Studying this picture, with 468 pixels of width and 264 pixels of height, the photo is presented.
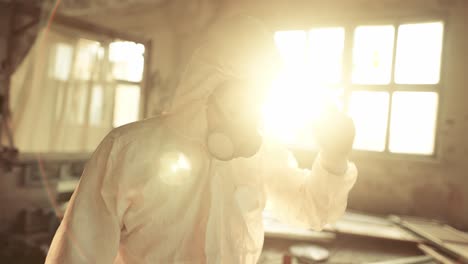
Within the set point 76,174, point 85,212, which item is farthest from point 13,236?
point 85,212

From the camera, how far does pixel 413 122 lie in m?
3.20

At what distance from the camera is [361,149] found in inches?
133

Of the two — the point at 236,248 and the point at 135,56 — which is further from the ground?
the point at 135,56

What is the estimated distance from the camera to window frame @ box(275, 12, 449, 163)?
9.93 feet

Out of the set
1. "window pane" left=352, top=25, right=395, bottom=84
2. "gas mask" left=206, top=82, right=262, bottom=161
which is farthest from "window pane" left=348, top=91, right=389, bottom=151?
"gas mask" left=206, top=82, right=262, bottom=161

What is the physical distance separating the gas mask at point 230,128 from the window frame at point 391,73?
8.43ft

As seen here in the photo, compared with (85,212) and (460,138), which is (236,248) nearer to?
(85,212)

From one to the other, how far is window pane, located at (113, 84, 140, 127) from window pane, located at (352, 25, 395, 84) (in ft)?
13.3

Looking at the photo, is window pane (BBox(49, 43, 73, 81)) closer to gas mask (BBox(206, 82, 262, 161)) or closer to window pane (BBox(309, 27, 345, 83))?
window pane (BBox(309, 27, 345, 83))

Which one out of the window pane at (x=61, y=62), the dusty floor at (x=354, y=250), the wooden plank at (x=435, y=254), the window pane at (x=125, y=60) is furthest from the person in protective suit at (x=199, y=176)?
the window pane at (x=61, y=62)

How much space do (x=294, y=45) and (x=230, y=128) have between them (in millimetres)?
2883

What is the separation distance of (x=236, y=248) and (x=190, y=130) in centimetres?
45

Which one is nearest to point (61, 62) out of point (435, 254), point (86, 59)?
point (86, 59)

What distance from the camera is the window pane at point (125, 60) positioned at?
19.8 ft
